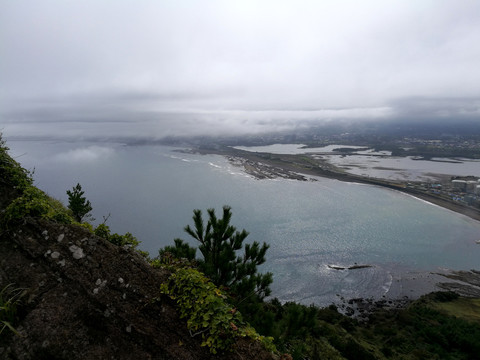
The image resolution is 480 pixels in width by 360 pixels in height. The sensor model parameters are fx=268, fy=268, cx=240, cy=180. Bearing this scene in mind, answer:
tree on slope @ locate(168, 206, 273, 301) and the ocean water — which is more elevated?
tree on slope @ locate(168, 206, 273, 301)

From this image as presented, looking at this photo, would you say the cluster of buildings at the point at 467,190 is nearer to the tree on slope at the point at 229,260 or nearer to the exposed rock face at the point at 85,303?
the tree on slope at the point at 229,260

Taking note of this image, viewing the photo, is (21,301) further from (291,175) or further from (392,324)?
(291,175)

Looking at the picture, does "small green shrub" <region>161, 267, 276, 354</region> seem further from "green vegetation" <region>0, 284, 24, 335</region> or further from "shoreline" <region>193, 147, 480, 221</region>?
"shoreline" <region>193, 147, 480, 221</region>

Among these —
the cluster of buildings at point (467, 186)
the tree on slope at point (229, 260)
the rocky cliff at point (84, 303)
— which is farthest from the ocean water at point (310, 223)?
the rocky cliff at point (84, 303)

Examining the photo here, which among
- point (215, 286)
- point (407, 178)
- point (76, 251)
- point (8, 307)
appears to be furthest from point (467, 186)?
point (8, 307)

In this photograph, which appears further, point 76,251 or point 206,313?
point 76,251

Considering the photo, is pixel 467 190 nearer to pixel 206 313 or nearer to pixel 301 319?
pixel 301 319

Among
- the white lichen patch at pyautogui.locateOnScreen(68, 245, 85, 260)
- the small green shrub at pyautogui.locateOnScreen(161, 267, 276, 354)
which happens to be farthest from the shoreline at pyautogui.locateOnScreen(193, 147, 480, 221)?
the white lichen patch at pyautogui.locateOnScreen(68, 245, 85, 260)
